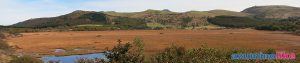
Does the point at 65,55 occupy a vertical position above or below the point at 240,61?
below

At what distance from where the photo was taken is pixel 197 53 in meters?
50.1

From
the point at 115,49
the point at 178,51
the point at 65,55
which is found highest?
the point at 115,49

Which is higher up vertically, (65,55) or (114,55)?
(114,55)

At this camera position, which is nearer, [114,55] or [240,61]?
[114,55]

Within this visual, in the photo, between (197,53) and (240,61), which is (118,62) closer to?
(240,61)

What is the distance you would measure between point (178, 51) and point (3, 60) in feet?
110

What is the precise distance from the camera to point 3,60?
79.1 meters

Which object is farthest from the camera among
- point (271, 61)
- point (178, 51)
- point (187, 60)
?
point (178, 51)

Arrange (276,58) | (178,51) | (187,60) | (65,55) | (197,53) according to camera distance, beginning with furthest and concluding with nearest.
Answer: (65,55) < (178,51) < (197,53) < (276,58) < (187,60)

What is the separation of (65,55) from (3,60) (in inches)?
1381

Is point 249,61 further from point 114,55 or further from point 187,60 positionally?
point 114,55

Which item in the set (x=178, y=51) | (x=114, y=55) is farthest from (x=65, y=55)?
(x=114, y=55)

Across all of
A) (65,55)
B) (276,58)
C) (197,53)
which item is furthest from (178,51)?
(65,55)

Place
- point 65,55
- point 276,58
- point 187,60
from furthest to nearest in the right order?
point 65,55 < point 276,58 < point 187,60
